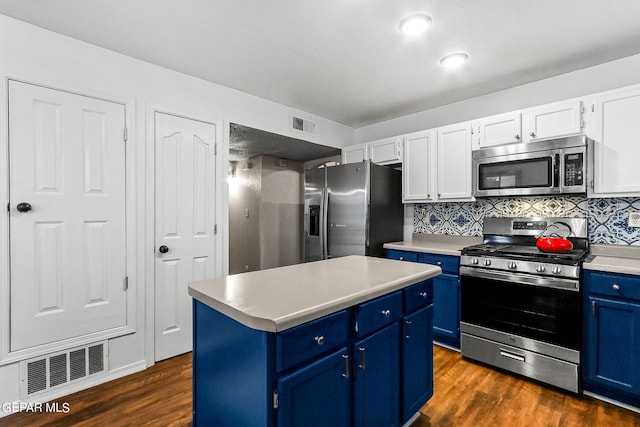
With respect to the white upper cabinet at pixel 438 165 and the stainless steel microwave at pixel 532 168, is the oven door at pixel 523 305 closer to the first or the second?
the stainless steel microwave at pixel 532 168

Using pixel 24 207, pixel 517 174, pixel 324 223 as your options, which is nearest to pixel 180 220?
pixel 24 207

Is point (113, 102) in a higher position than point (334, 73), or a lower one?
lower

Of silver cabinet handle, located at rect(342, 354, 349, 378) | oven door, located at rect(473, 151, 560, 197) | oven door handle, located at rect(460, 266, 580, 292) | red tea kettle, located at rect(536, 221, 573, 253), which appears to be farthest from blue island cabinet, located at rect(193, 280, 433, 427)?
oven door, located at rect(473, 151, 560, 197)

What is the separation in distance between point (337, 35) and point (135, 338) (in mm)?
2733

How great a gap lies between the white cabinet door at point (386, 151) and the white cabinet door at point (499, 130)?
84cm

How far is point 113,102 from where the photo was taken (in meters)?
2.35

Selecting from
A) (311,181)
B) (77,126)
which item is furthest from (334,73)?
(77,126)

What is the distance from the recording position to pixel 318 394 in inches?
46.8

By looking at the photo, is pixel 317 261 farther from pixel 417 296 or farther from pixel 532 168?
pixel 532 168

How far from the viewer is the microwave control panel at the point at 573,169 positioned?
2355 mm

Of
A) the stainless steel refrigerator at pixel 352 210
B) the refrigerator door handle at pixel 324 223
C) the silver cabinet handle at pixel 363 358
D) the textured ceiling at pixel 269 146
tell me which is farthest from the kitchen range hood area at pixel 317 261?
the refrigerator door handle at pixel 324 223

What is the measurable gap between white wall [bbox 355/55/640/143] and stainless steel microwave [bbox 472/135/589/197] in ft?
1.97

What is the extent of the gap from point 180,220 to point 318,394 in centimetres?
205

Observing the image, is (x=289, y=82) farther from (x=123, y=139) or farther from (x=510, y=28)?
(x=510, y=28)
